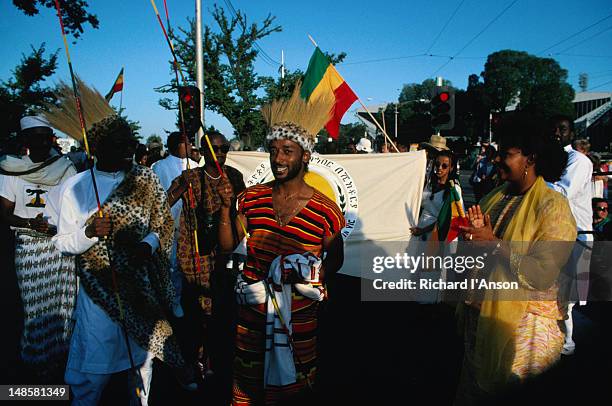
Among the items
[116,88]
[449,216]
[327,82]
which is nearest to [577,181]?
[449,216]

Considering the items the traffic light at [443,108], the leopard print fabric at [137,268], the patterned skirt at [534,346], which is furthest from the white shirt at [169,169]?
the traffic light at [443,108]

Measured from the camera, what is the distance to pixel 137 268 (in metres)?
3.24

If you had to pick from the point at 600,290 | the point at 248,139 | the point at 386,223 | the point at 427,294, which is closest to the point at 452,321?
the point at 427,294

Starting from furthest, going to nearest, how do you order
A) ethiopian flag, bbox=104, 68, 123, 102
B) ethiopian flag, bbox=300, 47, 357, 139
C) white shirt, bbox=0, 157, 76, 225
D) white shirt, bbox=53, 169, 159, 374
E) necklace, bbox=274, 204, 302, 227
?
ethiopian flag, bbox=300, 47, 357, 139, white shirt, bbox=0, 157, 76, 225, ethiopian flag, bbox=104, 68, 123, 102, white shirt, bbox=53, 169, 159, 374, necklace, bbox=274, 204, 302, 227

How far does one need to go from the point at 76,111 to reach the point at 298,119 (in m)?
1.48

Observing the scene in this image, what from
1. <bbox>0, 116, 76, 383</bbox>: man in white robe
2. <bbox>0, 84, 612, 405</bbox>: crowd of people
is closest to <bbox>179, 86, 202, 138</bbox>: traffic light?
<bbox>0, 84, 612, 405</bbox>: crowd of people

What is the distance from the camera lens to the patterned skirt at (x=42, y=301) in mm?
3916

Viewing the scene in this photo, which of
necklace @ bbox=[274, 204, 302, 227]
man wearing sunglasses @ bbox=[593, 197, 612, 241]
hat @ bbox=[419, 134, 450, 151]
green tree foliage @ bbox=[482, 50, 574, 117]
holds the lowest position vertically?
man wearing sunglasses @ bbox=[593, 197, 612, 241]

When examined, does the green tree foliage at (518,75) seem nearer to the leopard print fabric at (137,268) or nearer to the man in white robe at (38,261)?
the man in white robe at (38,261)

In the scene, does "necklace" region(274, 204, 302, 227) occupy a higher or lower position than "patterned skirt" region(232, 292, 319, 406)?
higher

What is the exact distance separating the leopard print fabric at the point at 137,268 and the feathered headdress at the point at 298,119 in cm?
102

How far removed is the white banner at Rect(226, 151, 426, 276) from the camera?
7.33 meters

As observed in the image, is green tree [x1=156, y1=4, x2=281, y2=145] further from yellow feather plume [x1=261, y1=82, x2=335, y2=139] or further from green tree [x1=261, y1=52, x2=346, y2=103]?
yellow feather plume [x1=261, y1=82, x2=335, y2=139]

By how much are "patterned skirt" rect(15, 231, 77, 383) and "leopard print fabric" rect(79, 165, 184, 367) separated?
1.11 m
